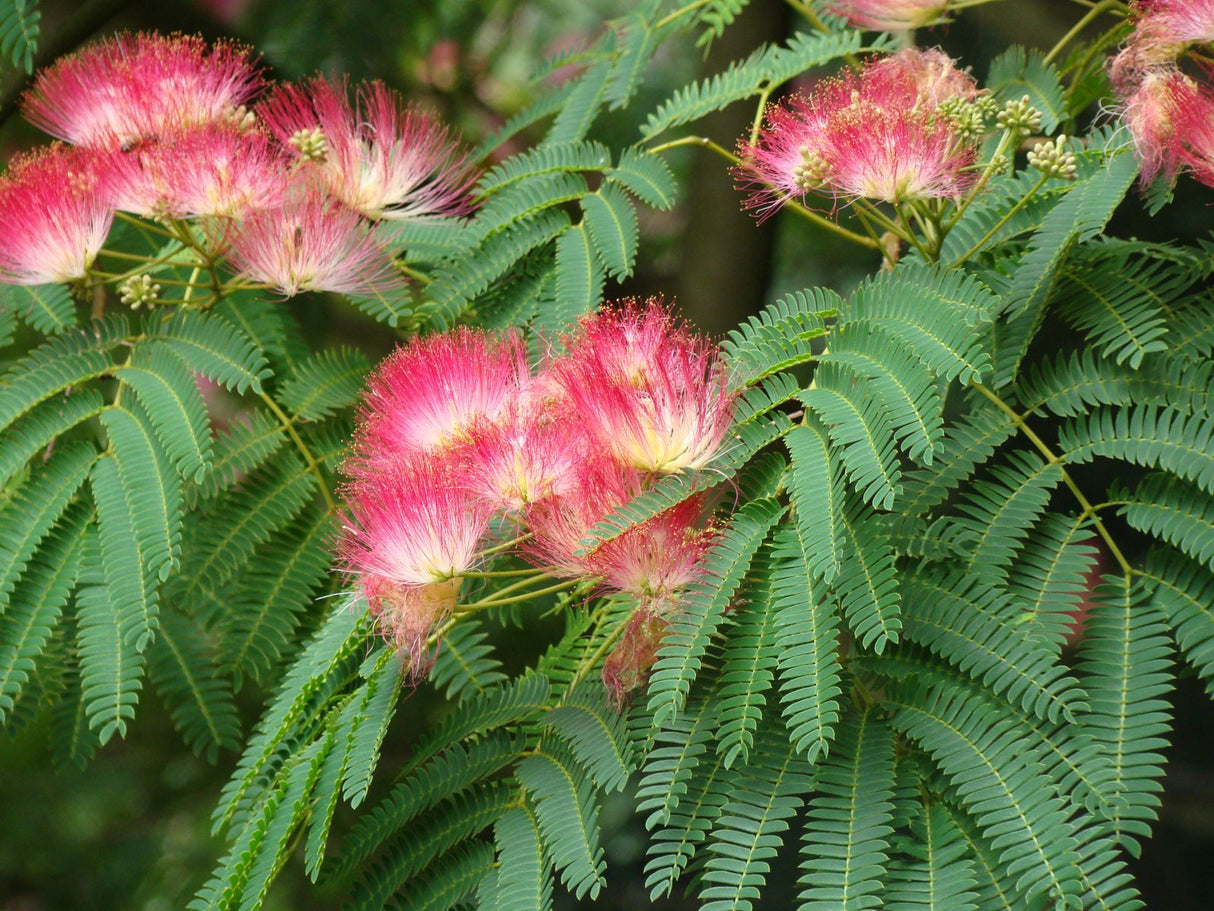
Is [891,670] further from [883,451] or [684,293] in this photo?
[684,293]

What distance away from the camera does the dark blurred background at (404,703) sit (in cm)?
320

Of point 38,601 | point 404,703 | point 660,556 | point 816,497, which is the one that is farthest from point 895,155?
point 404,703

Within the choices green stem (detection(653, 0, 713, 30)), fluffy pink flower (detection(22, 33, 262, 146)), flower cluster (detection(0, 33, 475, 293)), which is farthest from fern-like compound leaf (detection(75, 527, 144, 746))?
green stem (detection(653, 0, 713, 30))

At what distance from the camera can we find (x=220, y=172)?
2.30 meters

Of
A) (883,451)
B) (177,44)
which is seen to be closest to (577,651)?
(883,451)

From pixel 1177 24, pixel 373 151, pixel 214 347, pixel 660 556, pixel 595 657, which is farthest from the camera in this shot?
pixel 373 151

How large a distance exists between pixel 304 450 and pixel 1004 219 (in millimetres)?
1320

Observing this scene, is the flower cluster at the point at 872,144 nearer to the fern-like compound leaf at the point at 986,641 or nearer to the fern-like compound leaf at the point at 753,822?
the fern-like compound leaf at the point at 986,641

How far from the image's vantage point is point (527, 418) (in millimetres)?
1788

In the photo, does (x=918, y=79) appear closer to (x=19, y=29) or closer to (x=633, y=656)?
(x=633, y=656)

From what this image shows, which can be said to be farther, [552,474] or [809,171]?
[809,171]

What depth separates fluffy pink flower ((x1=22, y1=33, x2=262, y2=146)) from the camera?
248cm

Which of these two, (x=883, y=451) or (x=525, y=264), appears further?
(x=525, y=264)

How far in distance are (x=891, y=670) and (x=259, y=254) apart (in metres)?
1.33
